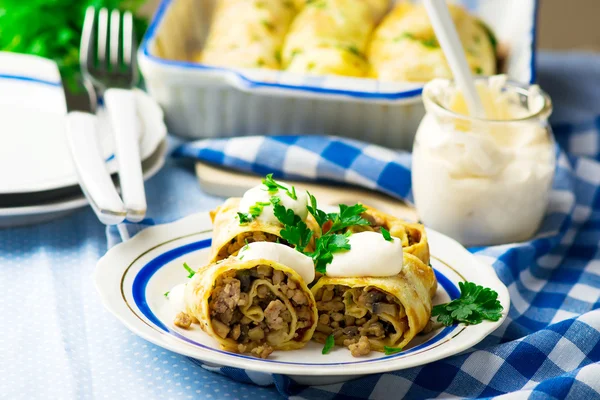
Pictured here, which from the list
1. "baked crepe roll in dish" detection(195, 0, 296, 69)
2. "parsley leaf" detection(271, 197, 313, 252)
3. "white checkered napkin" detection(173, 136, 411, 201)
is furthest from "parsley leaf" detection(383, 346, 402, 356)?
"baked crepe roll in dish" detection(195, 0, 296, 69)

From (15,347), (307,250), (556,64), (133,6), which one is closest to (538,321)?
(307,250)

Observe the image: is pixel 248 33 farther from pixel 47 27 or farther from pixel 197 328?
pixel 197 328

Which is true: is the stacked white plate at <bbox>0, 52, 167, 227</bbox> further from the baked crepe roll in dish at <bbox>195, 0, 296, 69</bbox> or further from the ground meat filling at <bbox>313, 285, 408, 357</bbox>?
the ground meat filling at <bbox>313, 285, 408, 357</bbox>

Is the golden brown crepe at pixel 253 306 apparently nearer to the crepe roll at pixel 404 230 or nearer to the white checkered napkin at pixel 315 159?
the crepe roll at pixel 404 230

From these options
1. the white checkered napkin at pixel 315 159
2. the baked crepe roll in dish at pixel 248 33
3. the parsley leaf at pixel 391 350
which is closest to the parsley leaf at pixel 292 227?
the parsley leaf at pixel 391 350

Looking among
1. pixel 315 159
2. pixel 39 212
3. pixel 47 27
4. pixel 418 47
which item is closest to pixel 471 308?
pixel 315 159
